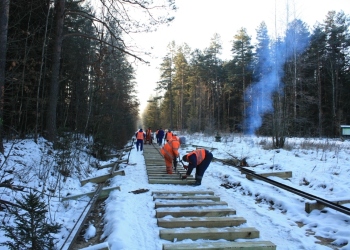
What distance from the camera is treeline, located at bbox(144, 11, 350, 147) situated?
1742 cm

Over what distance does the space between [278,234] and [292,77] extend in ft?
47.0

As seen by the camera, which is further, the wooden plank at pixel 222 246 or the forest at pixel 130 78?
the forest at pixel 130 78

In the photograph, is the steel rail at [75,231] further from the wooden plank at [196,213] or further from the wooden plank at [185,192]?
the wooden plank at [185,192]

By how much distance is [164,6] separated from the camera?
11.3 m

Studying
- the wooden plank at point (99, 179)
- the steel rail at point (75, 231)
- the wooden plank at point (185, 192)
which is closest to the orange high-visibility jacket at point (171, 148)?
the wooden plank at point (99, 179)

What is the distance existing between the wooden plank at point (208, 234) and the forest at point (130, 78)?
16.9 feet

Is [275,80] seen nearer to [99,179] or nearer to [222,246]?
[99,179]

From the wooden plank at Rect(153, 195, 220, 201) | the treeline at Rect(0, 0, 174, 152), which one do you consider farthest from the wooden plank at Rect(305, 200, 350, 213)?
the treeline at Rect(0, 0, 174, 152)

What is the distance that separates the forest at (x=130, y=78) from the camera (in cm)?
1120

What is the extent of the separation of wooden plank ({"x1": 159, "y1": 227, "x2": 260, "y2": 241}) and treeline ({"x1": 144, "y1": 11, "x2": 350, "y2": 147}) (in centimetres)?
1231

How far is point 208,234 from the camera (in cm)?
445

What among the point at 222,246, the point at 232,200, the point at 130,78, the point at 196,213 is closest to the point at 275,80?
the point at 232,200

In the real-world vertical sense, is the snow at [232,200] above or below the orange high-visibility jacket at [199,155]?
below

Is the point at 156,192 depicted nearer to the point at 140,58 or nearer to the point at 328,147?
the point at 140,58
